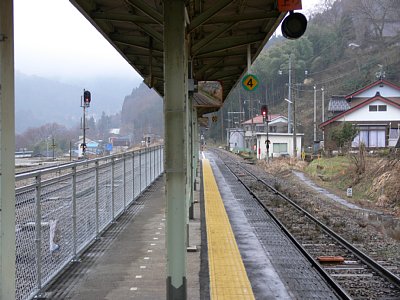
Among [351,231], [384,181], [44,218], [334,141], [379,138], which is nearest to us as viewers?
[44,218]

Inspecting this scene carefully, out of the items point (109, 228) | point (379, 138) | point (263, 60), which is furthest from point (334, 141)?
point (263, 60)

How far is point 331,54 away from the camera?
8819 centimetres

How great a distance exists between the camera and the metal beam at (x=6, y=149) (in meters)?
3.61

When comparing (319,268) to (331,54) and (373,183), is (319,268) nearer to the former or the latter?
(373,183)

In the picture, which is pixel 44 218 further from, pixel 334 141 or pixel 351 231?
pixel 334 141

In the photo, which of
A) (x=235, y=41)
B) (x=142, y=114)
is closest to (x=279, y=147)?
(x=235, y=41)

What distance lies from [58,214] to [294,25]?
11.6ft

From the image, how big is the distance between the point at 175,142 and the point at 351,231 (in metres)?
8.27

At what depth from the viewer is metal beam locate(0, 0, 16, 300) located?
3.61m

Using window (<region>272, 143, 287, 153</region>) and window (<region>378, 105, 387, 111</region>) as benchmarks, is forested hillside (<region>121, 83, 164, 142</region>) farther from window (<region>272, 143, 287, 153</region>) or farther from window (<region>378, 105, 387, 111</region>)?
window (<region>378, 105, 387, 111</region>)

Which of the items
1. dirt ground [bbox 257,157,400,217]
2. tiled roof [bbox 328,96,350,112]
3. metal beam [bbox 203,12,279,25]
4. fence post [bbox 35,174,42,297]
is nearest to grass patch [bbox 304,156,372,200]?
dirt ground [bbox 257,157,400,217]

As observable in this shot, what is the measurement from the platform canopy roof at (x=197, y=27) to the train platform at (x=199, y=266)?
277cm

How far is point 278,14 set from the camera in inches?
264

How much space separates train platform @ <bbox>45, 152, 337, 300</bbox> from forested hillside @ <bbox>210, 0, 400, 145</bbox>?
67.4 meters
